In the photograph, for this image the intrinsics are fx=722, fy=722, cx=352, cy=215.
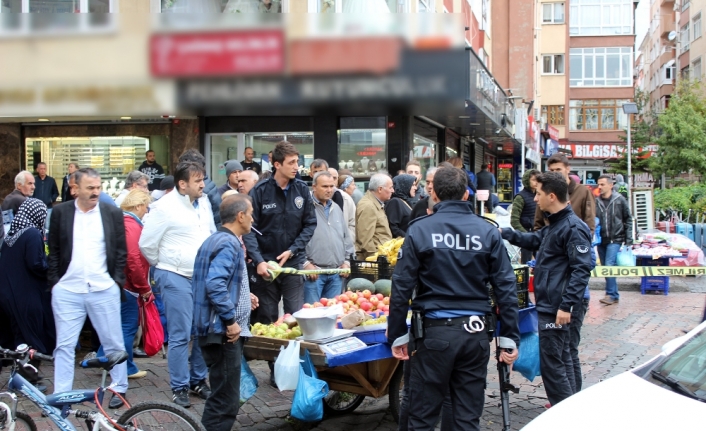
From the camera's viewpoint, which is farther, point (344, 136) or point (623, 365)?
point (344, 136)

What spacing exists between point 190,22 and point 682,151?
110 feet

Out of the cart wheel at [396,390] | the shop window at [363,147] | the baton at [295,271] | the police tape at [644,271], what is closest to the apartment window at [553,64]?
the shop window at [363,147]

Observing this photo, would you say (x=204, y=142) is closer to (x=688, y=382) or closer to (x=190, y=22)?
(x=190, y=22)

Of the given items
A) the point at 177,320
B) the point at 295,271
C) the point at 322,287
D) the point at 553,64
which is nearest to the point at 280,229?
the point at 295,271

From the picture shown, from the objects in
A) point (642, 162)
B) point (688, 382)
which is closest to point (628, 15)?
point (642, 162)

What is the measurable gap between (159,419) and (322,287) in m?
2.86

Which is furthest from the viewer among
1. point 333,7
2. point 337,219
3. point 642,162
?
point 642,162

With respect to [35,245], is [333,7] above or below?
above

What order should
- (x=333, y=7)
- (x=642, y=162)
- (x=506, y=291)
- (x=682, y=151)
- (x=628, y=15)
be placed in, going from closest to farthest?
(x=506, y=291) < (x=333, y=7) < (x=682, y=151) < (x=642, y=162) < (x=628, y=15)

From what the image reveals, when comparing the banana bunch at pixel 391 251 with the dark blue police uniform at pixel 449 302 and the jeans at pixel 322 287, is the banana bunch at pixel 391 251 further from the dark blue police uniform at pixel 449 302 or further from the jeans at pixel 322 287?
the dark blue police uniform at pixel 449 302

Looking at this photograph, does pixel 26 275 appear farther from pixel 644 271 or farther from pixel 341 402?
pixel 644 271

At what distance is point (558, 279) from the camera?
16.9 ft

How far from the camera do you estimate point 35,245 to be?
634 cm

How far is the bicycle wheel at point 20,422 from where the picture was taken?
4398mm
